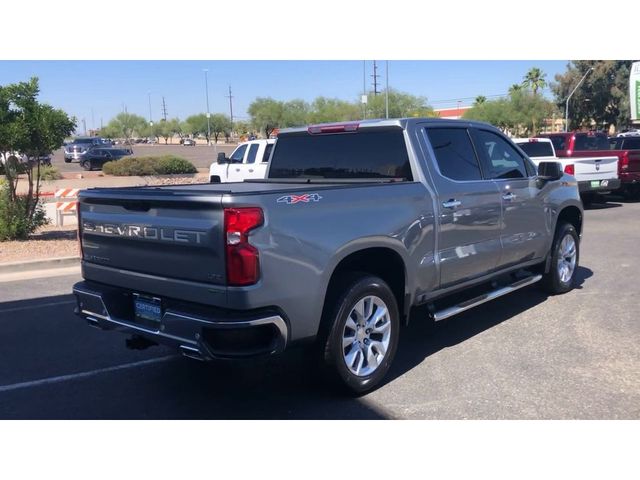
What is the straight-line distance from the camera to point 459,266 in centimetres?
530

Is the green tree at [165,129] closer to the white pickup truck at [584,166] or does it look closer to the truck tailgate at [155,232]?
the white pickup truck at [584,166]

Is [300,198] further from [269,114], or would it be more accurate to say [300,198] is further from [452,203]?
[269,114]

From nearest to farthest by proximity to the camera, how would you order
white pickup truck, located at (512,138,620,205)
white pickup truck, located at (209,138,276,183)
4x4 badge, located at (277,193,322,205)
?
1. 4x4 badge, located at (277,193,322,205)
2. white pickup truck, located at (512,138,620,205)
3. white pickup truck, located at (209,138,276,183)

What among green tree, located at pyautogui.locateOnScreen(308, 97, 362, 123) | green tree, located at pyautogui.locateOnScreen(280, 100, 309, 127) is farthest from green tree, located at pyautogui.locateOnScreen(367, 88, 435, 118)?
green tree, located at pyautogui.locateOnScreen(280, 100, 309, 127)

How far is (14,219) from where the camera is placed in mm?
11398

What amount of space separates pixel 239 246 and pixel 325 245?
66 cm

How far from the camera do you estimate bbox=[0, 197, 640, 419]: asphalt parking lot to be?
4.24 metres

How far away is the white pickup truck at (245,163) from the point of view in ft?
58.7

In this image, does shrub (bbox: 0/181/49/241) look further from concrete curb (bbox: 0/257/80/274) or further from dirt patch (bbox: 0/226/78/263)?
concrete curb (bbox: 0/257/80/274)

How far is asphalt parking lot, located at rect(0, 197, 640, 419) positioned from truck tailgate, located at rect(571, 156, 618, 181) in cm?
938

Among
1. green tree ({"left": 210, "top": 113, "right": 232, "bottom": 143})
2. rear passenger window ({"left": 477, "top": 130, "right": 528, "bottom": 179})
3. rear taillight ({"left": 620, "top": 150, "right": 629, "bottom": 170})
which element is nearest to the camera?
rear passenger window ({"left": 477, "top": 130, "right": 528, "bottom": 179})

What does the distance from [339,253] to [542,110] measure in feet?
213

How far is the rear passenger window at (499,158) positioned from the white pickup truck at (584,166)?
378 inches

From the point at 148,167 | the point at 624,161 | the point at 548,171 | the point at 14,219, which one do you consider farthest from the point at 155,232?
the point at 148,167
